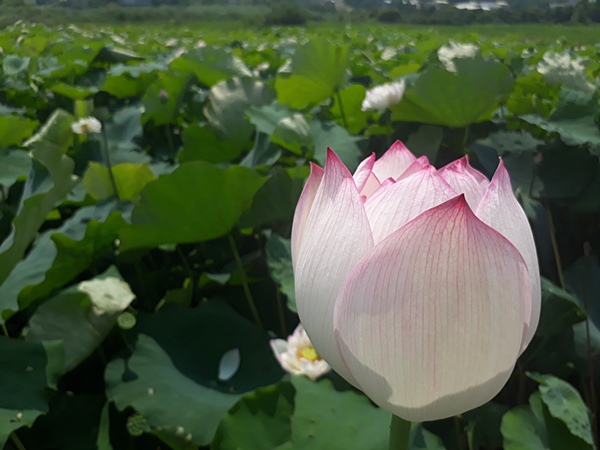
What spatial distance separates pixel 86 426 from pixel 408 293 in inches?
22.9

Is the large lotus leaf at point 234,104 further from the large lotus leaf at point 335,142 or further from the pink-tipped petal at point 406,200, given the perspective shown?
the pink-tipped petal at point 406,200

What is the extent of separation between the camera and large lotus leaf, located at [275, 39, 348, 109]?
1.29 meters

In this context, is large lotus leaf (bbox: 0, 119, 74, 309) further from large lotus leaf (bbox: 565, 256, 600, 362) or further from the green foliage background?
large lotus leaf (bbox: 565, 256, 600, 362)

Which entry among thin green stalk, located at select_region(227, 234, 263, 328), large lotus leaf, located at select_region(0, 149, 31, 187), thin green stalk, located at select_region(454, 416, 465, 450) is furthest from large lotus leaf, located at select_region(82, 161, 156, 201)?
thin green stalk, located at select_region(454, 416, 465, 450)

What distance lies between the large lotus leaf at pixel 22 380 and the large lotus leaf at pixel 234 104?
0.63 metres

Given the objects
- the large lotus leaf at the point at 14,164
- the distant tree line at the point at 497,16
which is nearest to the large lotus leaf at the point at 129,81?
the large lotus leaf at the point at 14,164

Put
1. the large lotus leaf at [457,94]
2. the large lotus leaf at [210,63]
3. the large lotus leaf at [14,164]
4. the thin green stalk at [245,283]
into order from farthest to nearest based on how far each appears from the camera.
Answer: the large lotus leaf at [210,63] → the large lotus leaf at [14,164] → the large lotus leaf at [457,94] → the thin green stalk at [245,283]

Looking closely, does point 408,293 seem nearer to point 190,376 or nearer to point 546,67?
point 190,376

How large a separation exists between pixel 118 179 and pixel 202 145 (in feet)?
0.58

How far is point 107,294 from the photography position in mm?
749

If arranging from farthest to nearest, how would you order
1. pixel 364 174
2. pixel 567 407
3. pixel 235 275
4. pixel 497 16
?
pixel 497 16
pixel 235 275
pixel 567 407
pixel 364 174

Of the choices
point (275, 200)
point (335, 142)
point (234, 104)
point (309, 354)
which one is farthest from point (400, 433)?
point (234, 104)

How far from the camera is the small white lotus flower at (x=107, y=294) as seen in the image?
0.74 m

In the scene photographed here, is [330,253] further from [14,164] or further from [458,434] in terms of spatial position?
[14,164]
